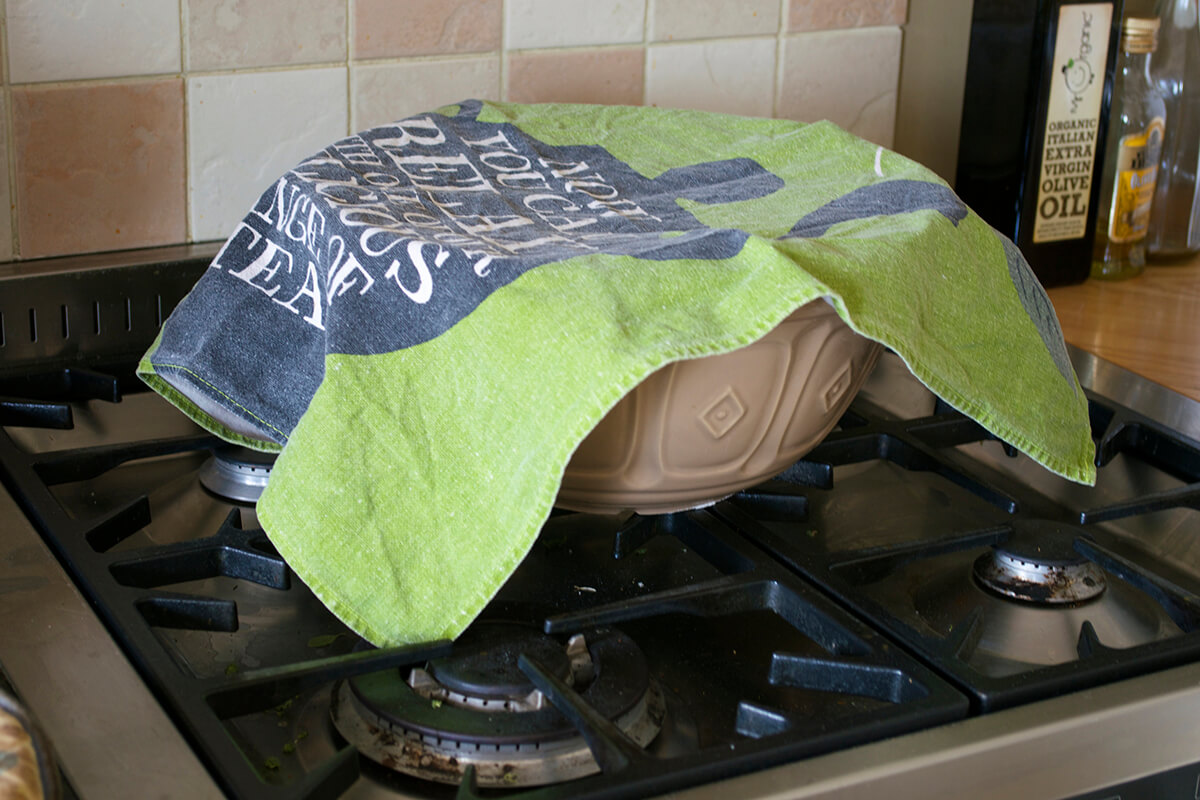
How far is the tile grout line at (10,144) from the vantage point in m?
0.74

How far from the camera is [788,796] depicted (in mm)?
420

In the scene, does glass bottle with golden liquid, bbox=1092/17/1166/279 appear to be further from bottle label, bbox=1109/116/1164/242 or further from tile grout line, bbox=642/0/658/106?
tile grout line, bbox=642/0/658/106

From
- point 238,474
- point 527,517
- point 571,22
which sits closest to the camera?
point 527,517

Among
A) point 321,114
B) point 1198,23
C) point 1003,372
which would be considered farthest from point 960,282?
point 1198,23

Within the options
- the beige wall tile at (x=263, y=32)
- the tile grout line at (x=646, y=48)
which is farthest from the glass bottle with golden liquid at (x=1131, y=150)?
the beige wall tile at (x=263, y=32)

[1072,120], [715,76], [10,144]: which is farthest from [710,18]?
[10,144]

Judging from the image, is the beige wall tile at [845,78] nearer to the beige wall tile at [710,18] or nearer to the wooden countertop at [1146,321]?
the beige wall tile at [710,18]

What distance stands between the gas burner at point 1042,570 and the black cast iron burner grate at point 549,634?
0.37 feet

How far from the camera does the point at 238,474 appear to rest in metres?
0.69

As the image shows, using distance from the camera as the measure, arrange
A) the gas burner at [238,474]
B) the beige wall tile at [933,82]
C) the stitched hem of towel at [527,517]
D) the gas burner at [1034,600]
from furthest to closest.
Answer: the beige wall tile at [933,82] → the gas burner at [238,474] → the gas burner at [1034,600] → the stitched hem of towel at [527,517]

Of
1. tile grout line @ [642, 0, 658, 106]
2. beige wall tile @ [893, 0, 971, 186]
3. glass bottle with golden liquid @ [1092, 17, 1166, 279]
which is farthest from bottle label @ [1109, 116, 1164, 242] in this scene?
tile grout line @ [642, 0, 658, 106]

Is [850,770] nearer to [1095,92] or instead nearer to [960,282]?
[960,282]

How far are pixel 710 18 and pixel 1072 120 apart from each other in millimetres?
278

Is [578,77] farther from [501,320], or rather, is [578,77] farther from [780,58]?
[501,320]
